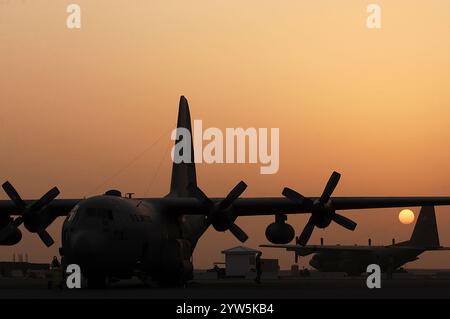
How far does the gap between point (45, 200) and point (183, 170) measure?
10.9 metres

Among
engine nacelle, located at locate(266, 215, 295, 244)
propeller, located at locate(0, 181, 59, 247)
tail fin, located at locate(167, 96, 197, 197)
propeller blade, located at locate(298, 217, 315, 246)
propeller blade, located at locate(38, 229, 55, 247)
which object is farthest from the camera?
tail fin, located at locate(167, 96, 197, 197)

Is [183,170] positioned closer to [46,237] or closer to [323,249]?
[46,237]

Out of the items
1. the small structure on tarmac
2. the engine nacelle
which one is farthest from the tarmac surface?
the small structure on tarmac

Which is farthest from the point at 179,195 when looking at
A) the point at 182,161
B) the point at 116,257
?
the point at 116,257

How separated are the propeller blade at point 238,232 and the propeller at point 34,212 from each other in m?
8.60

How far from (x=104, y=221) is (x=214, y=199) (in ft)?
28.7

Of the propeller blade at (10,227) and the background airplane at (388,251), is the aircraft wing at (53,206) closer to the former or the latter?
the propeller blade at (10,227)

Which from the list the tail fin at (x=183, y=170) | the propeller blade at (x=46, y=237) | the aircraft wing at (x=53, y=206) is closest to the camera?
the propeller blade at (x=46, y=237)

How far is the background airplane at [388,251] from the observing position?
8538 cm

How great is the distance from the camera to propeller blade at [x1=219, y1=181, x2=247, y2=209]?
4272 cm

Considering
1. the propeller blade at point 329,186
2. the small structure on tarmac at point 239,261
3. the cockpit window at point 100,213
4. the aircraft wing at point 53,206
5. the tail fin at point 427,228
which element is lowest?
the small structure on tarmac at point 239,261

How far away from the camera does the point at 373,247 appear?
292 ft

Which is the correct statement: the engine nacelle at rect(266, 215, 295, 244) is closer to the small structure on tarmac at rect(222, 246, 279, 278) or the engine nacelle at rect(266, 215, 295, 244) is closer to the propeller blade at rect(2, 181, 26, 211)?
the propeller blade at rect(2, 181, 26, 211)

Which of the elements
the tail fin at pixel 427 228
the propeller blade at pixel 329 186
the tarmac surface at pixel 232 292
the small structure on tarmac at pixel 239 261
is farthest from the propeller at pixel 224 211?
the tail fin at pixel 427 228
